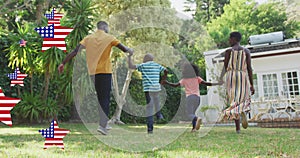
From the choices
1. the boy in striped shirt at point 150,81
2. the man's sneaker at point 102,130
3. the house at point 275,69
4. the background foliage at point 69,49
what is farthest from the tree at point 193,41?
the house at point 275,69

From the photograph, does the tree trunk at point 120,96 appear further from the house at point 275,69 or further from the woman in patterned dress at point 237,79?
the house at point 275,69

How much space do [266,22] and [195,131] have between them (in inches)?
808

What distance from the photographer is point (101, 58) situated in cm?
359

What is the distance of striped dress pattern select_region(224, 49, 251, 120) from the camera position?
455cm

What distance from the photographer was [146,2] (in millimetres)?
6680

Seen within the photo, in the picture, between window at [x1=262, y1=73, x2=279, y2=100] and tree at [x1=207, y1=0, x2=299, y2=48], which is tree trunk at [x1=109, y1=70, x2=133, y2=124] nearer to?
window at [x1=262, y1=73, x2=279, y2=100]

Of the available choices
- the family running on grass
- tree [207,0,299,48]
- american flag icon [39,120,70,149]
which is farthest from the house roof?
tree [207,0,299,48]

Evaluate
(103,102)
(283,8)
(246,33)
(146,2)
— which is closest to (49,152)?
(103,102)

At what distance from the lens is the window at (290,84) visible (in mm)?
11055

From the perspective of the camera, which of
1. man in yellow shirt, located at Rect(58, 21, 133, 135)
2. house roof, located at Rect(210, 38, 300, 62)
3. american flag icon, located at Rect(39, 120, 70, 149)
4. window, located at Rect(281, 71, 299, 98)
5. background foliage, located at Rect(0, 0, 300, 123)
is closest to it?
american flag icon, located at Rect(39, 120, 70, 149)

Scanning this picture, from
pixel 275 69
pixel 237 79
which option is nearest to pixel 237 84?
pixel 237 79

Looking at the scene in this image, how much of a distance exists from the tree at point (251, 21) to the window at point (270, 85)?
33.3 feet

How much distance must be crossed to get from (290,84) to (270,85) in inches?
25.8

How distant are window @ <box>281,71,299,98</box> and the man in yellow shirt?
9007mm
